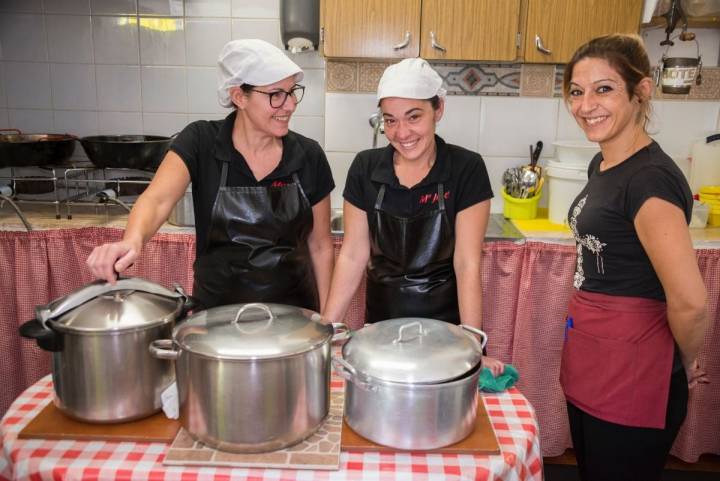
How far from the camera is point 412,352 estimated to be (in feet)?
3.11

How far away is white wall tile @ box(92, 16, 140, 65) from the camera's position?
2920 mm

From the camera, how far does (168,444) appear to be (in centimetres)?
97

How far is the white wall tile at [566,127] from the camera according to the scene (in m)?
2.85

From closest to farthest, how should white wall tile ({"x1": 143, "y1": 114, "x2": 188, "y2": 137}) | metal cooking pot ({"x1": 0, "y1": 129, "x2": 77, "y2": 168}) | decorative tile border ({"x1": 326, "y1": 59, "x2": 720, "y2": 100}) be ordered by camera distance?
metal cooking pot ({"x1": 0, "y1": 129, "x2": 77, "y2": 168}) < decorative tile border ({"x1": 326, "y1": 59, "x2": 720, "y2": 100}) < white wall tile ({"x1": 143, "y1": 114, "x2": 188, "y2": 137})

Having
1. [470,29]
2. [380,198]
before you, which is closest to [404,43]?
[470,29]

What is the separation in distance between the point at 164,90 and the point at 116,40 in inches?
12.6

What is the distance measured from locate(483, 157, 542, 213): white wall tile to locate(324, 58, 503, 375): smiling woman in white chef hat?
1.27 meters

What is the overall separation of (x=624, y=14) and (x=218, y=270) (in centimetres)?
201

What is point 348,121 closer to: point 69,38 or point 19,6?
point 69,38

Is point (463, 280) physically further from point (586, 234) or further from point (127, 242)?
point (127, 242)

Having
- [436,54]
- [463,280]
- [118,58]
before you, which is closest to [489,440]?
[463,280]

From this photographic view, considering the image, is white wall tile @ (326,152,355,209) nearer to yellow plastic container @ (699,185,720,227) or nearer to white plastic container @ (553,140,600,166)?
white plastic container @ (553,140,600,166)

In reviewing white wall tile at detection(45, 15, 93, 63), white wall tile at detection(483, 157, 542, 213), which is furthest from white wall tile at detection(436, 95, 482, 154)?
white wall tile at detection(45, 15, 93, 63)

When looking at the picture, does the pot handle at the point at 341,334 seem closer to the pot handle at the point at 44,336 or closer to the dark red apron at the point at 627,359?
the pot handle at the point at 44,336
